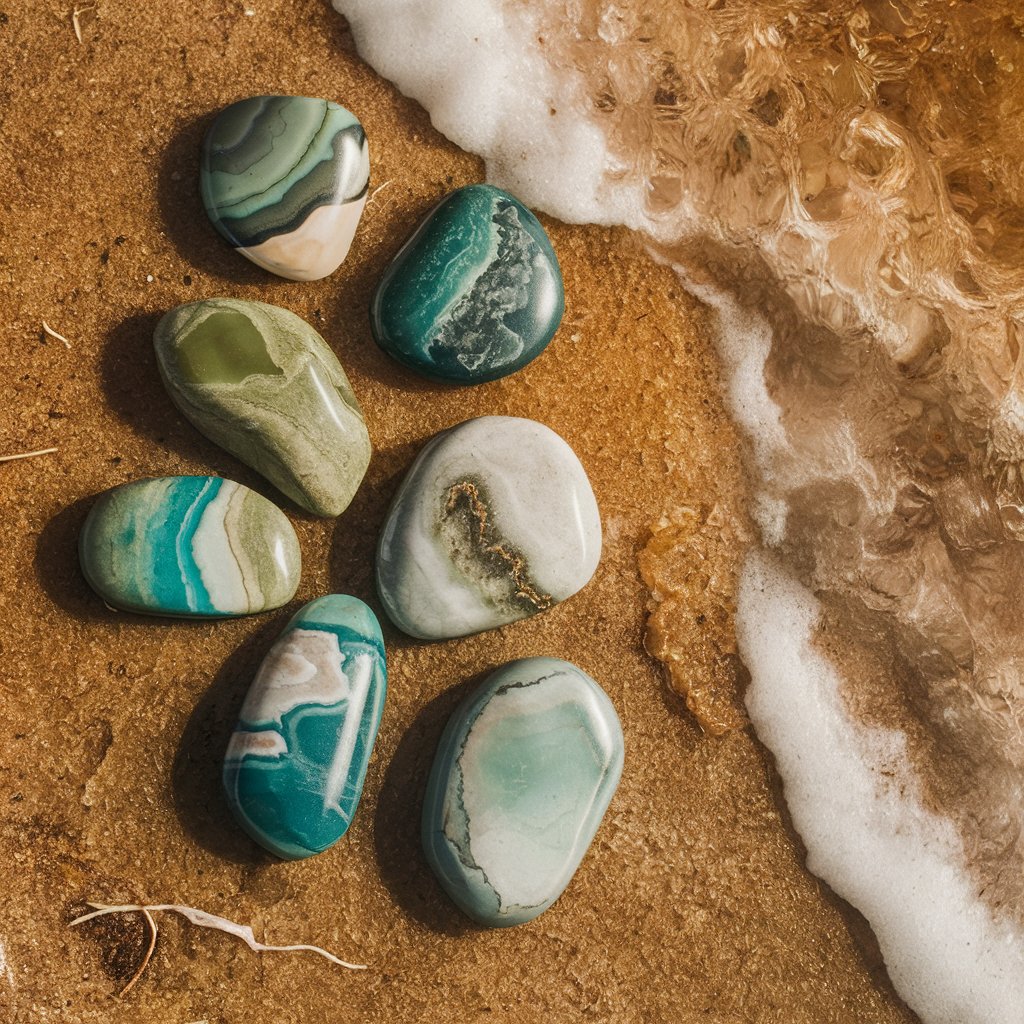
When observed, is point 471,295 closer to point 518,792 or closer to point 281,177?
point 281,177

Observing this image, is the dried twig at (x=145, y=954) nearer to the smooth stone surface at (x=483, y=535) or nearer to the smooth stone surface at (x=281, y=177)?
the smooth stone surface at (x=483, y=535)

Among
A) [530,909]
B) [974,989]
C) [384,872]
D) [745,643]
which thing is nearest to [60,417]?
[384,872]

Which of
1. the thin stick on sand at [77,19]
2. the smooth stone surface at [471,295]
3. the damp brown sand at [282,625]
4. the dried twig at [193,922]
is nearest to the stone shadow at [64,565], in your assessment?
the damp brown sand at [282,625]

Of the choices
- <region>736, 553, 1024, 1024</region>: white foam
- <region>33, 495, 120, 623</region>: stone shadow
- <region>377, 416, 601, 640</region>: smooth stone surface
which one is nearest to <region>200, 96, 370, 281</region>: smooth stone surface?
<region>377, 416, 601, 640</region>: smooth stone surface

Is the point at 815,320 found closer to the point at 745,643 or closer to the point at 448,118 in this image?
the point at 745,643

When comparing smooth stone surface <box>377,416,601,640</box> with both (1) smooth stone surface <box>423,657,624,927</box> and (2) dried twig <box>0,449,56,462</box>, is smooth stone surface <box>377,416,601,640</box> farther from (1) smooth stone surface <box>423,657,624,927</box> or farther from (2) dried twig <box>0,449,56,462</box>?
(2) dried twig <box>0,449,56,462</box>
